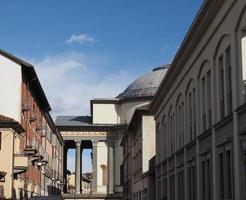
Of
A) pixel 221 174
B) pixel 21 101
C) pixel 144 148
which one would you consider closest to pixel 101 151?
pixel 144 148

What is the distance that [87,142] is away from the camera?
113 metres

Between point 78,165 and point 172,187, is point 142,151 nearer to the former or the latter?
point 172,187

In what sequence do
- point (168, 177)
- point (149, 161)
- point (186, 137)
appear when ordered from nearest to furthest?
point (186, 137) < point (168, 177) < point (149, 161)

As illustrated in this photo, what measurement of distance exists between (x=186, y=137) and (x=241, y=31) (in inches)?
527

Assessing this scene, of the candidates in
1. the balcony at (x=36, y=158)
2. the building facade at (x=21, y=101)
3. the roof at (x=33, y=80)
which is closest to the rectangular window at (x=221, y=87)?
the building facade at (x=21, y=101)

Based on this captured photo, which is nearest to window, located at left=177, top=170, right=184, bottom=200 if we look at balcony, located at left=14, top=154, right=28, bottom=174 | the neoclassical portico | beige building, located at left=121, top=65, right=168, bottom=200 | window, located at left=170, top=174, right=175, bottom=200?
window, located at left=170, top=174, right=175, bottom=200

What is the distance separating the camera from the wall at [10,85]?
159ft

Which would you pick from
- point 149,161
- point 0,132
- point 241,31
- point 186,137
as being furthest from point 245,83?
point 149,161

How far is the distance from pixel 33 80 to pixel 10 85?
649 cm

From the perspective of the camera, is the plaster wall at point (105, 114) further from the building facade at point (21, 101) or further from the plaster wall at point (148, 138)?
the plaster wall at point (148, 138)

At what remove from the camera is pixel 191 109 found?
33938 millimetres

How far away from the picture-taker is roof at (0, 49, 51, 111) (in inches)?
1917

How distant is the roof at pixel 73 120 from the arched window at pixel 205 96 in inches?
A: 3029

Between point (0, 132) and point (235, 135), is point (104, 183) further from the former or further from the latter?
point (235, 135)
